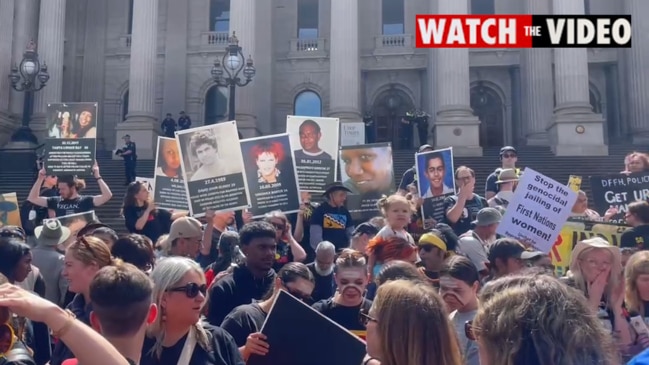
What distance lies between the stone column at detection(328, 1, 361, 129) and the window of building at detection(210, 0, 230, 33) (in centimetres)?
740

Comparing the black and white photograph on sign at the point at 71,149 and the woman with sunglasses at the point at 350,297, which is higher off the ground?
the black and white photograph on sign at the point at 71,149

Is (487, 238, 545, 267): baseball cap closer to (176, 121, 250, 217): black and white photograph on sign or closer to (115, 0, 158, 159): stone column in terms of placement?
(176, 121, 250, 217): black and white photograph on sign

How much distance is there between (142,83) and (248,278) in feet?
74.1

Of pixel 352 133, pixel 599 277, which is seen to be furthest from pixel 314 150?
pixel 352 133

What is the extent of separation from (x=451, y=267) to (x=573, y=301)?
2.00m

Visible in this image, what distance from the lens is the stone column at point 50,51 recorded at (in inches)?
1059

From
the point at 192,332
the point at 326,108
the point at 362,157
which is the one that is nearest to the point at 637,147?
the point at 326,108

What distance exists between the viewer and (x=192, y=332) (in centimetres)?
342

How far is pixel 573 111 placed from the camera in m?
23.5

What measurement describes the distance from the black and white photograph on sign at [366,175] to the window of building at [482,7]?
21929 mm

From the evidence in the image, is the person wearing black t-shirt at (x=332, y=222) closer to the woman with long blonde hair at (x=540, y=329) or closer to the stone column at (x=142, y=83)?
the woman with long blonde hair at (x=540, y=329)

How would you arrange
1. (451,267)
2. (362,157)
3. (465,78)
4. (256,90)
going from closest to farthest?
(451,267) → (362,157) → (465,78) → (256,90)

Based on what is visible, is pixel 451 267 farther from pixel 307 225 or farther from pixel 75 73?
pixel 75 73

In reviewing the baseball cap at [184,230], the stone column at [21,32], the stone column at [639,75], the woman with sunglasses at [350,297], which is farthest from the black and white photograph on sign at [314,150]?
the stone column at [21,32]
